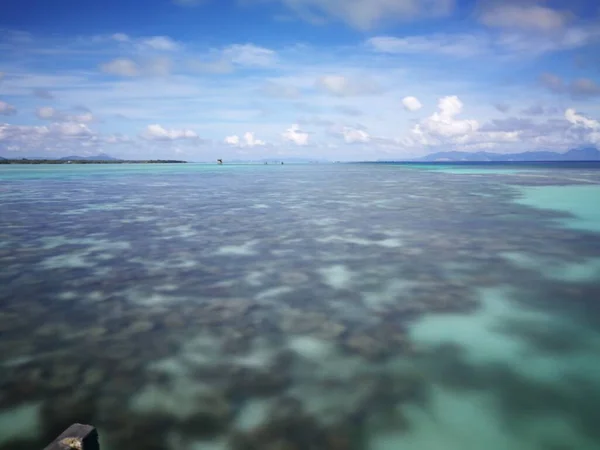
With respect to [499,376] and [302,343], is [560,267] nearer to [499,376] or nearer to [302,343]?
[499,376]

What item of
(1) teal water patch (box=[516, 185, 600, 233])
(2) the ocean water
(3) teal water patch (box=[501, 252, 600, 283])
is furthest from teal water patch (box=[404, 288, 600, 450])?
(1) teal water patch (box=[516, 185, 600, 233])

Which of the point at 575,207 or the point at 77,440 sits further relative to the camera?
the point at 575,207

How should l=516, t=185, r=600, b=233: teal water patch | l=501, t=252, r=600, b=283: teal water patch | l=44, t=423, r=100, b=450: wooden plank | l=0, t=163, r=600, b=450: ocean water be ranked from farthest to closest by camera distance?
l=516, t=185, r=600, b=233: teal water patch
l=501, t=252, r=600, b=283: teal water patch
l=0, t=163, r=600, b=450: ocean water
l=44, t=423, r=100, b=450: wooden plank

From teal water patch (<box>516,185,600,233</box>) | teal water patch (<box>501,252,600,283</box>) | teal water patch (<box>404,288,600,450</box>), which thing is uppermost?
teal water patch (<box>516,185,600,233</box>)

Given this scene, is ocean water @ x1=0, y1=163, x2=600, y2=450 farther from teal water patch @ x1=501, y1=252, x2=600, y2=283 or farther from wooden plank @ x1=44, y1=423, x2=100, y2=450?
wooden plank @ x1=44, y1=423, x2=100, y2=450

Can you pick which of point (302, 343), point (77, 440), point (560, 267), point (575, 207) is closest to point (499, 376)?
point (302, 343)

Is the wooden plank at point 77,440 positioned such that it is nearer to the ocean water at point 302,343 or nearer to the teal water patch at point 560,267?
the ocean water at point 302,343

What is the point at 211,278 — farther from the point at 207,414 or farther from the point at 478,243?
the point at 478,243
